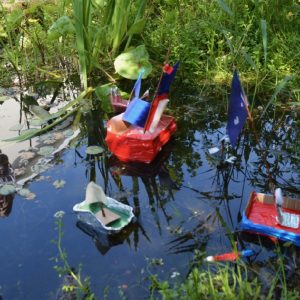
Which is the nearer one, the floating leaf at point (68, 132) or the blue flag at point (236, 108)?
the blue flag at point (236, 108)

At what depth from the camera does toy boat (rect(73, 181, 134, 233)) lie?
5.29 feet

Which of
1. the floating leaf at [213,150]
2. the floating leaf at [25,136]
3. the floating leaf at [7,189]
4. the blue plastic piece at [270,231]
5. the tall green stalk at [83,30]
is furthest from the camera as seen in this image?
the tall green stalk at [83,30]

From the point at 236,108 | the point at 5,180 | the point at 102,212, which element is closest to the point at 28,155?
the point at 5,180

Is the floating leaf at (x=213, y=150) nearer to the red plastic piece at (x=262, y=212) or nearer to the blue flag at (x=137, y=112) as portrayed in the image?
the blue flag at (x=137, y=112)

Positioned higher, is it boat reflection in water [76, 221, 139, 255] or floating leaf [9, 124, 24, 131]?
floating leaf [9, 124, 24, 131]

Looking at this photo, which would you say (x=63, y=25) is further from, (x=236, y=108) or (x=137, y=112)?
(x=236, y=108)

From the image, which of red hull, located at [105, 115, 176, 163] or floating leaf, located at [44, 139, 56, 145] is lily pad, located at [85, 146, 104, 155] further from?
floating leaf, located at [44, 139, 56, 145]

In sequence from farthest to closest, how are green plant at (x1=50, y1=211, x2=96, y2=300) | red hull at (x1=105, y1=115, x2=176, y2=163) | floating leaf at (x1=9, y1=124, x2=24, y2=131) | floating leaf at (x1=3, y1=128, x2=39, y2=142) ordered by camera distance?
floating leaf at (x1=9, y1=124, x2=24, y2=131)
floating leaf at (x1=3, y1=128, x2=39, y2=142)
red hull at (x1=105, y1=115, x2=176, y2=163)
green plant at (x1=50, y1=211, x2=96, y2=300)

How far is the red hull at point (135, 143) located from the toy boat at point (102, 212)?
15.3 inches

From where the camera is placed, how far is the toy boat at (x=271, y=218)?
1549 mm

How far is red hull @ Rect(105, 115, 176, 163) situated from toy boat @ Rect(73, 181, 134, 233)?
15.3 inches

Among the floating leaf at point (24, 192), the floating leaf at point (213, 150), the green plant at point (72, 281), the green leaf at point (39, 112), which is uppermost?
the green leaf at point (39, 112)

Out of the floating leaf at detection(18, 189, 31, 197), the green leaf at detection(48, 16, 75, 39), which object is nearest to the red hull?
Result: the floating leaf at detection(18, 189, 31, 197)

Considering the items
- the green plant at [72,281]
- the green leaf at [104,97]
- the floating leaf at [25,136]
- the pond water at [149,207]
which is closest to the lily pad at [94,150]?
the pond water at [149,207]
